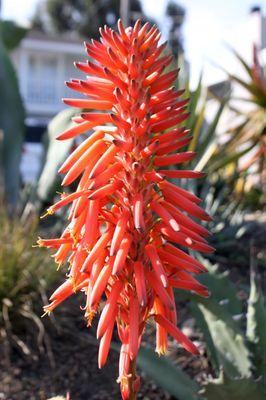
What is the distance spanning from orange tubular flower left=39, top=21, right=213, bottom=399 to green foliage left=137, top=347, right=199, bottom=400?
3.99 feet

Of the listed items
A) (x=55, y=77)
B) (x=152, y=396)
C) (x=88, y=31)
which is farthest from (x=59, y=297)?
(x=88, y=31)

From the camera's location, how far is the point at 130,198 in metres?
1.55

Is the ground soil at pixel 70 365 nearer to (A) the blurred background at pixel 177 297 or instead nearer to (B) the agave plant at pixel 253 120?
(A) the blurred background at pixel 177 297

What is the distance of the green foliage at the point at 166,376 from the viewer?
2.78 meters

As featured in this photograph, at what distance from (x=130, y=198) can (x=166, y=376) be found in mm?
1495

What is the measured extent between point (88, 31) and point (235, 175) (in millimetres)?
41314

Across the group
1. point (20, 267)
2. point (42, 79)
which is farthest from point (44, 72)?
point (20, 267)

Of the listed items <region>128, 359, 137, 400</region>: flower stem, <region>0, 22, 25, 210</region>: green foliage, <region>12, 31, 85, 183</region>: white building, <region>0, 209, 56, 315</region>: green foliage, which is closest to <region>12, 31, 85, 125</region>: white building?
<region>12, 31, 85, 183</region>: white building

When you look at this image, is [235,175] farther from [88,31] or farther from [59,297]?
[88,31]

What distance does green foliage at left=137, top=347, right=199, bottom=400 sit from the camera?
278 cm

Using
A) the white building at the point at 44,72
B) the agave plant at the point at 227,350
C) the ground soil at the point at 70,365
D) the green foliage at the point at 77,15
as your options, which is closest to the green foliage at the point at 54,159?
the ground soil at the point at 70,365

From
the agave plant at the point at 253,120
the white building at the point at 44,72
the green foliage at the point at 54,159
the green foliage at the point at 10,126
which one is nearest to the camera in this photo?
the green foliage at the point at 54,159

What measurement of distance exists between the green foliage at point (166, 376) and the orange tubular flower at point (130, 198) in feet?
3.99

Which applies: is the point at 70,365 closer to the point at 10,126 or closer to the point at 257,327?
the point at 257,327
